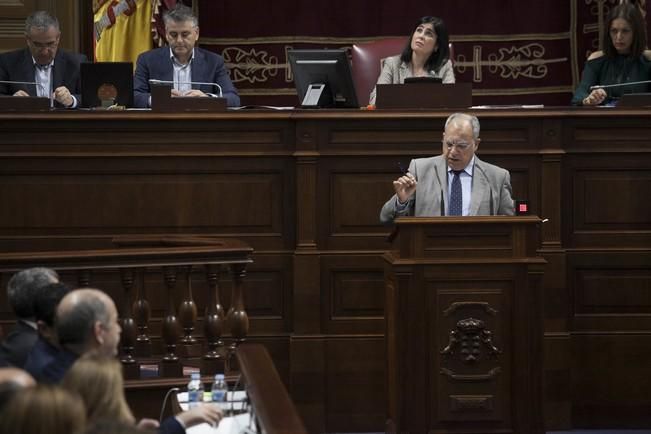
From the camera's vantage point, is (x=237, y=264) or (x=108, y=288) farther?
(x=108, y=288)

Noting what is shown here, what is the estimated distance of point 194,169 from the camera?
24.2 ft

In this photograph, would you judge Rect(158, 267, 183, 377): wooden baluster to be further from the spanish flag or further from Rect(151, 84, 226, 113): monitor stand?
the spanish flag

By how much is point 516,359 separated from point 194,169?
2232mm

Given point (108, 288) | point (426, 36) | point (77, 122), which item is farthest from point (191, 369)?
point (426, 36)

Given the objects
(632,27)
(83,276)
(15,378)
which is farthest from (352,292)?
(15,378)

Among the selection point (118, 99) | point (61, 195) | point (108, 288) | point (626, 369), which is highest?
point (118, 99)

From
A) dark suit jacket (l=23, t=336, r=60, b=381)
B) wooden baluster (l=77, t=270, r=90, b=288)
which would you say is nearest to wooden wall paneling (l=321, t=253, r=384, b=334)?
wooden baluster (l=77, t=270, r=90, b=288)

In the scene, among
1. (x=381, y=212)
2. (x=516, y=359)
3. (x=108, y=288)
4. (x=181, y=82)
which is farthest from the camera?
(x=181, y=82)

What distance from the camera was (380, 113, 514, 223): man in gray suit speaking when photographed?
6.72 metres

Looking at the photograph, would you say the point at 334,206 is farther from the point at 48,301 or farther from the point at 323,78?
the point at 48,301

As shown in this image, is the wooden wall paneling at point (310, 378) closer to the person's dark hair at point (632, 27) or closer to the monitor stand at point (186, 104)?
the monitor stand at point (186, 104)

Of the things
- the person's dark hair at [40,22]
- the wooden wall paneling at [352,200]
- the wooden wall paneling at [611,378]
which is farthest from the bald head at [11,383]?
the person's dark hair at [40,22]

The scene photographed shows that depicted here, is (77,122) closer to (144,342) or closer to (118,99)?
(118,99)

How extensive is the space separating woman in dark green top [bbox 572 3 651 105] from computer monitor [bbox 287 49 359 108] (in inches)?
59.2
